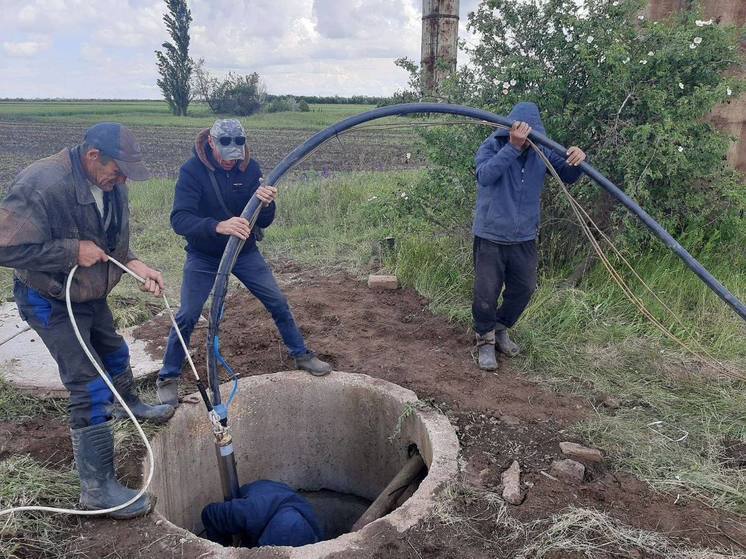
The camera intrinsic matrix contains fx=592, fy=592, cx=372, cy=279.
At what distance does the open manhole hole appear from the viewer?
3623 millimetres

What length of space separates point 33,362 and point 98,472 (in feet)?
6.02

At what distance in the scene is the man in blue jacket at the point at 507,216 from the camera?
3.87 metres

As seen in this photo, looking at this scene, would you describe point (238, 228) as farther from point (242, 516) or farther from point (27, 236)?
point (242, 516)

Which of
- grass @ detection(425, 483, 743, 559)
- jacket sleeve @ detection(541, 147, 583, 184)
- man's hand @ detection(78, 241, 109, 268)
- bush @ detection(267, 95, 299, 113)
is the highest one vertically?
bush @ detection(267, 95, 299, 113)

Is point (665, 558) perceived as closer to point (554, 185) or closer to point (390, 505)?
point (390, 505)

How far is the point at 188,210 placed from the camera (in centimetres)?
346

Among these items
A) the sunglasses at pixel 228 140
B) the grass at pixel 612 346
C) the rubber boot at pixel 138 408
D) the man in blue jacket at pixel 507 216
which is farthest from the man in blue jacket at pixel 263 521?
the sunglasses at pixel 228 140

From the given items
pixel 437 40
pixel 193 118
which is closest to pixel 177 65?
pixel 193 118

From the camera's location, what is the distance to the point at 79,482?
2977mm

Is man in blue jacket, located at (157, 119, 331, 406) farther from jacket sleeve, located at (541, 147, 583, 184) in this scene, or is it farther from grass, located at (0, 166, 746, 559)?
jacket sleeve, located at (541, 147, 583, 184)

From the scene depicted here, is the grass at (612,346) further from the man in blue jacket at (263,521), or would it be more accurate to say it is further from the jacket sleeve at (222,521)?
the jacket sleeve at (222,521)

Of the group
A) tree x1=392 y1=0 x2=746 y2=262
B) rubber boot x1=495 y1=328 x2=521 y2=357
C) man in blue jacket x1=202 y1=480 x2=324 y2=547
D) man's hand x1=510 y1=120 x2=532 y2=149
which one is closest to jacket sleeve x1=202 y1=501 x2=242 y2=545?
man in blue jacket x1=202 y1=480 x2=324 y2=547

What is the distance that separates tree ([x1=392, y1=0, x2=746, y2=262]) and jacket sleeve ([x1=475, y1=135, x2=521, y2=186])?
123cm

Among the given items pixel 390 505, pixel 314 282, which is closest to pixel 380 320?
pixel 314 282
